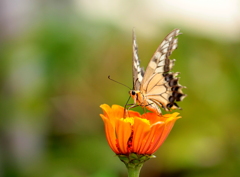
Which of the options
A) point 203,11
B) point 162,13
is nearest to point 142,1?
point 162,13

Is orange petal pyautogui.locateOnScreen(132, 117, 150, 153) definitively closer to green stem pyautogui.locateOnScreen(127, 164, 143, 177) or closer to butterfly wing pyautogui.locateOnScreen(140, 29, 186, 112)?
green stem pyautogui.locateOnScreen(127, 164, 143, 177)

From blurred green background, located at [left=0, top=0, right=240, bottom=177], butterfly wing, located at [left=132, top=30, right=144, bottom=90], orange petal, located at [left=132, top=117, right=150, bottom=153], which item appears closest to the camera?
orange petal, located at [left=132, top=117, right=150, bottom=153]

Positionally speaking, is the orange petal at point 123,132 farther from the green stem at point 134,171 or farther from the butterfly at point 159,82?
the butterfly at point 159,82

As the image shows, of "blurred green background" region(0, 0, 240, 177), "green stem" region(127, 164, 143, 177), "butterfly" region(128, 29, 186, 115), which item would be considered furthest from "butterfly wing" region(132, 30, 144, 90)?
"blurred green background" region(0, 0, 240, 177)

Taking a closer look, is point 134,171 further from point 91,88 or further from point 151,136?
point 91,88

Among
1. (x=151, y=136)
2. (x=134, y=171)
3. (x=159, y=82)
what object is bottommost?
(x=134, y=171)

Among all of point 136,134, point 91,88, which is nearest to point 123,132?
point 136,134

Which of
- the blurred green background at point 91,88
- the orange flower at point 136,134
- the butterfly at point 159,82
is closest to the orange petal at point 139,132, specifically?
the orange flower at point 136,134
